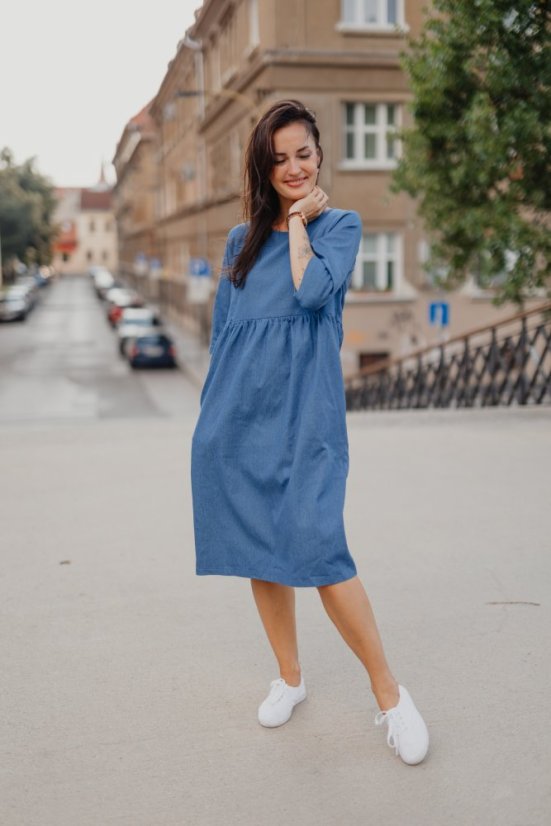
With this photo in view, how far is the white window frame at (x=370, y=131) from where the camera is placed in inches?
1052

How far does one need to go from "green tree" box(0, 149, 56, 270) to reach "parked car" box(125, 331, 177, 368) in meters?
40.5

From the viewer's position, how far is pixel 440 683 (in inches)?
132

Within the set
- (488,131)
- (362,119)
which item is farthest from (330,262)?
(362,119)

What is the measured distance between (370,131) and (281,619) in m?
25.3

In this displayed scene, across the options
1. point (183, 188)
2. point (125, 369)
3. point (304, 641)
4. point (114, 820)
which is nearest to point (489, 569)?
point (304, 641)

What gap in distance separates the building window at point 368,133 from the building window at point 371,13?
2005mm

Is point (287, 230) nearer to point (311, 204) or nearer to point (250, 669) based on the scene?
point (311, 204)

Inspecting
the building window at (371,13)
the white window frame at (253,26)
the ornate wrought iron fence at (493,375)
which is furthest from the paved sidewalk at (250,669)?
the white window frame at (253,26)

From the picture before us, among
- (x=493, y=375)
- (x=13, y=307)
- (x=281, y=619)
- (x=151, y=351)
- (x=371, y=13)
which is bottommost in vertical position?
(x=13, y=307)

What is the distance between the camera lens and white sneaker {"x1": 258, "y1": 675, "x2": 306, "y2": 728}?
10.2 ft

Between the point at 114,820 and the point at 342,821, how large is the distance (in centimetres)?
58

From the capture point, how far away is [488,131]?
1088 centimetres

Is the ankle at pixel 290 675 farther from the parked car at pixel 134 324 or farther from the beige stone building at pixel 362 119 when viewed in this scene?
the parked car at pixel 134 324

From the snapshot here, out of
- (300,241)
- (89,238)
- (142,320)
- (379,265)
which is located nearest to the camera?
(300,241)
